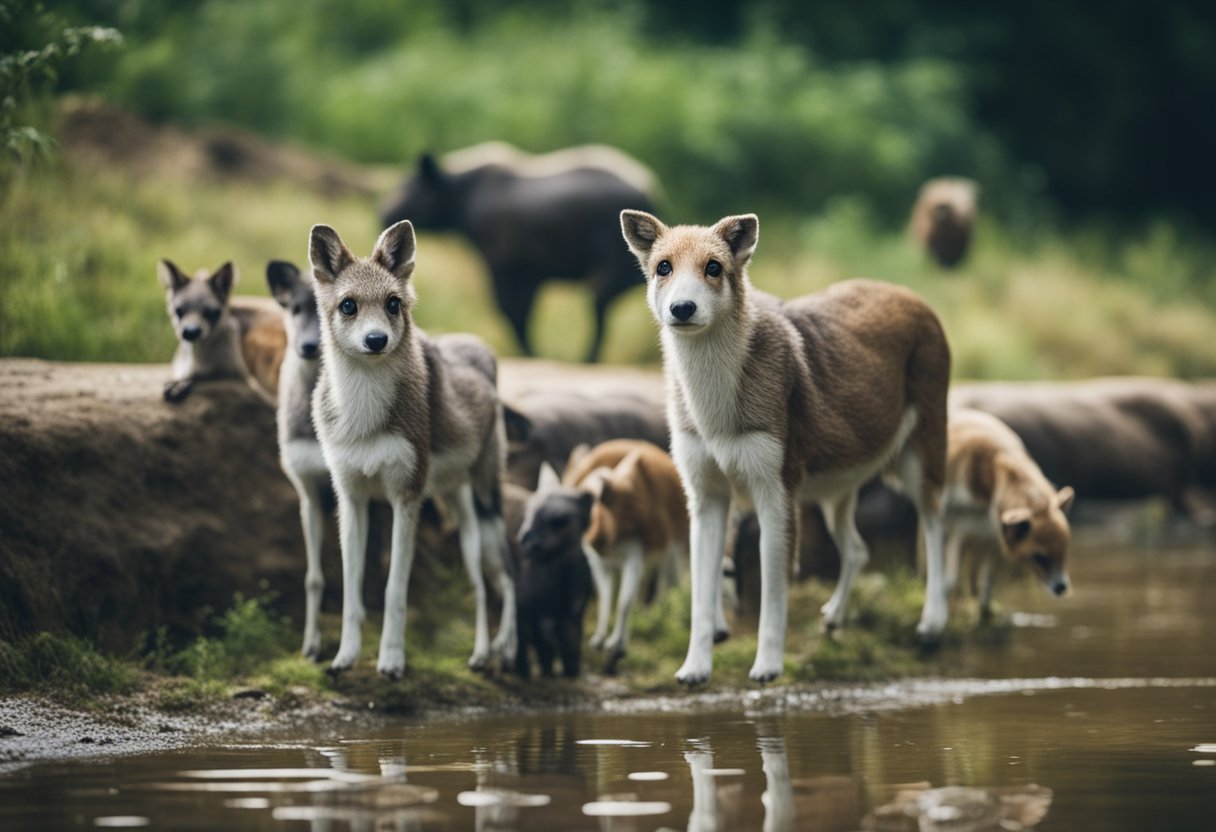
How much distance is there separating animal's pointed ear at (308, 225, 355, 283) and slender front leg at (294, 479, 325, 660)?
1.50m

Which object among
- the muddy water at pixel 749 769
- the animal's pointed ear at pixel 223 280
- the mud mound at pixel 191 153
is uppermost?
the mud mound at pixel 191 153

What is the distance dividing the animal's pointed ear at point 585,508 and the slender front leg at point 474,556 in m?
0.67

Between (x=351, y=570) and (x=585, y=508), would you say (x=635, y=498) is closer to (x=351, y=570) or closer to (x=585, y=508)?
(x=585, y=508)

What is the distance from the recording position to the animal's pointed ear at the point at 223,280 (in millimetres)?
11297

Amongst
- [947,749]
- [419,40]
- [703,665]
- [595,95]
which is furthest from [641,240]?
[419,40]

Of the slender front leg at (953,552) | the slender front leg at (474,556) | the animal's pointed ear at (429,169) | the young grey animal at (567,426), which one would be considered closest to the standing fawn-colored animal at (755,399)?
the slender front leg at (474,556)

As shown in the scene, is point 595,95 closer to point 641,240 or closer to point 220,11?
point 220,11

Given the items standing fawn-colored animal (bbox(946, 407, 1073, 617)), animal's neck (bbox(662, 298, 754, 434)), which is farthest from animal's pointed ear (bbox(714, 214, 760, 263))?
standing fawn-colored animal (bbox(946, 407, 1073, 617))

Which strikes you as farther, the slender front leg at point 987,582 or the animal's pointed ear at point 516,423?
the slender front leg at point 987,582

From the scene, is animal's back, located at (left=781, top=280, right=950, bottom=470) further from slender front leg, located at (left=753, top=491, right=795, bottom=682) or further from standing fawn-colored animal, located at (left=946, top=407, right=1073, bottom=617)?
standing fawn-colored animal, located at (left=946, top=407, right=1073, bottom=617)

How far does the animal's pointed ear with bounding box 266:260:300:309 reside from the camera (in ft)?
34.5

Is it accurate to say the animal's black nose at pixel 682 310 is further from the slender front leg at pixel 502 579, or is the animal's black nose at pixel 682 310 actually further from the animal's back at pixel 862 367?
the slender front leg at pixel 502 579

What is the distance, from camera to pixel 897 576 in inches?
524

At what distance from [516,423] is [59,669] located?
3.73 m
